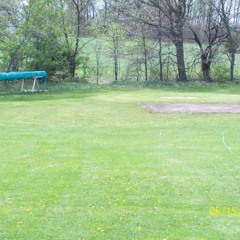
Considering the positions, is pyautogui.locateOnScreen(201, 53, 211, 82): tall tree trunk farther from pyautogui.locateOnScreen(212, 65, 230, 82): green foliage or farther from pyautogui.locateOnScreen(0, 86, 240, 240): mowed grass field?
pyautogui.locateOnScreen(0, 86, 240, 240): mowed grass field

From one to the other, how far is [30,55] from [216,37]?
1026cm

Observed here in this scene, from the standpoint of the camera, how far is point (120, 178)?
5762 millimetres

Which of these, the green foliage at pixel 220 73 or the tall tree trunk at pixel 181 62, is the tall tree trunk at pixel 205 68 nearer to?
the green foliage at pixel 220 73

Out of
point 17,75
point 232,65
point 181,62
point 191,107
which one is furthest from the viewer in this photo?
point 181,62

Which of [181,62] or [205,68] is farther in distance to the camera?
[205,68]

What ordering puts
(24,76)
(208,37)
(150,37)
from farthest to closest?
(208,37), (150,37), (24,76)

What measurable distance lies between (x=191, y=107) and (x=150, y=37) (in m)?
10.9

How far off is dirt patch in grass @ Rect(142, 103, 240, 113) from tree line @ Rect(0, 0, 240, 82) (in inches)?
386

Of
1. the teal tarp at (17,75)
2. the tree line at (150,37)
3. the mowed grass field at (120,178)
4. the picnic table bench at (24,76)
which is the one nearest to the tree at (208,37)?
the tree line at (150,37)

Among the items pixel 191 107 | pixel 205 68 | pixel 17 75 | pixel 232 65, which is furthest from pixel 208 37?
pixel 191 107

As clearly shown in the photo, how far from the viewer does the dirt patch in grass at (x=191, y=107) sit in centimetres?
1247

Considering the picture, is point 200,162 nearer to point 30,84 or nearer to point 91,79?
point 30,84
